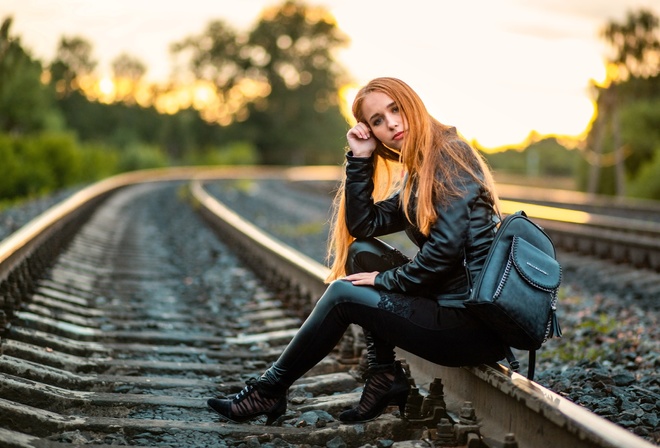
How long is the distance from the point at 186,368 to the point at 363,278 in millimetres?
1357

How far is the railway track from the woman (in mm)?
127

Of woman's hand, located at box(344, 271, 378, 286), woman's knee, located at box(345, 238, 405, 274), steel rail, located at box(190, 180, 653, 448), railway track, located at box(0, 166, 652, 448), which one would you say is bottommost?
railway track, located at box(0, 166, 652, 448)

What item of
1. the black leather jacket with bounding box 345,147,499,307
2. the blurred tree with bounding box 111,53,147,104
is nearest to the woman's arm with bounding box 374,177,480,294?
the black leather jacket with bounding box 345,147,499,307

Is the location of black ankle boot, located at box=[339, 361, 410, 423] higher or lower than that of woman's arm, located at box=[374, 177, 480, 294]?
lower

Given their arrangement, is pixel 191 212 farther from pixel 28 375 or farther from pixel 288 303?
pixel 28 375

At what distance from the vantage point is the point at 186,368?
4.34 metres

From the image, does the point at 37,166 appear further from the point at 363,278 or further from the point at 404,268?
the point at 404,268

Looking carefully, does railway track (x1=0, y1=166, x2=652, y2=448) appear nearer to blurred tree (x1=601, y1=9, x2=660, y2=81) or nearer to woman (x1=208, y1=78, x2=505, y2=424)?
woman (x1=208, y1=78, x2=505, y2=424)

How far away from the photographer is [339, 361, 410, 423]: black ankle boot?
3316 mm

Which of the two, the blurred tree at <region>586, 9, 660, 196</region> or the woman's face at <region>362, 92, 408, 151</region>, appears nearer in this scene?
the woman's face at <region>362, 92, 408, 151</region>

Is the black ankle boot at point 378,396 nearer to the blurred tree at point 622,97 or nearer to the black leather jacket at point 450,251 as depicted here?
the black leather jacket at point 450,251

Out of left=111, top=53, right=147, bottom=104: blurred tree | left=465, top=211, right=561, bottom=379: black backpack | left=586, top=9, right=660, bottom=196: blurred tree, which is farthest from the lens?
left=111, top=53, right=147, bottom=104: blurred tree

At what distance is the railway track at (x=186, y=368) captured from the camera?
3.04 m

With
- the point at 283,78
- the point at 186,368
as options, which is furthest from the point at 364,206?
the point at 283,78
